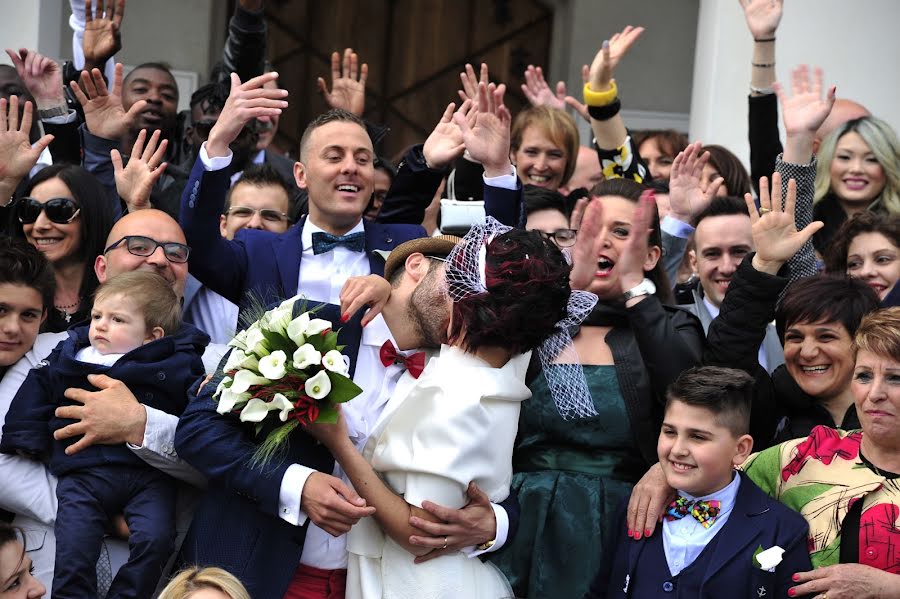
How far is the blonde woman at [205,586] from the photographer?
12.5 feet

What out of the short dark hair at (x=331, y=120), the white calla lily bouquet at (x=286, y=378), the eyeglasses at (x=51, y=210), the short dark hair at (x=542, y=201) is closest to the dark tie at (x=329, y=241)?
the short dark hair at (x=331, y=120)

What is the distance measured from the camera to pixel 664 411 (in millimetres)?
4801

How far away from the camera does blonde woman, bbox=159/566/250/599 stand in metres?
3.80

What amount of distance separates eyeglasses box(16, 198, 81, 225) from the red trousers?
2.11 meters

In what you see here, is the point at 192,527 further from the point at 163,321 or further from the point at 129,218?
the point at 129,218

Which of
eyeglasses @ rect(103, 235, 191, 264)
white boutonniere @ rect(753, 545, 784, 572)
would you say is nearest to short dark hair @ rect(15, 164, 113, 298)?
eyeglasses @ rect(103, 235, 191, 264)

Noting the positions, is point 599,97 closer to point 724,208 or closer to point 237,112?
point 724,208

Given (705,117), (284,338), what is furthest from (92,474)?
(705,117)

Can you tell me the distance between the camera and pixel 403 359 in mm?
4492

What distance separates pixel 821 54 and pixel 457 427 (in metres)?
5.62

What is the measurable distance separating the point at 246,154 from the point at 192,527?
3230 mm

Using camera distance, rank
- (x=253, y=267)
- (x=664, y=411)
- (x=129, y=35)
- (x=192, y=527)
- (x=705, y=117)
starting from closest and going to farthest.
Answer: (x=192, y=527), (x=664, y=411), (x=253, y=267), (x=705, y=117), (x=129, y=35)

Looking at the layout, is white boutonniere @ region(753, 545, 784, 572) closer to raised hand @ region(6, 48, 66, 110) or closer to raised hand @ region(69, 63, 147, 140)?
raised hand @ region(69, 63, 147, 140)

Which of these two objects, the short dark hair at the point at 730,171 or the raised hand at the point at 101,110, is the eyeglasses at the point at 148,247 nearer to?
the raised hand at the point at 101,110
